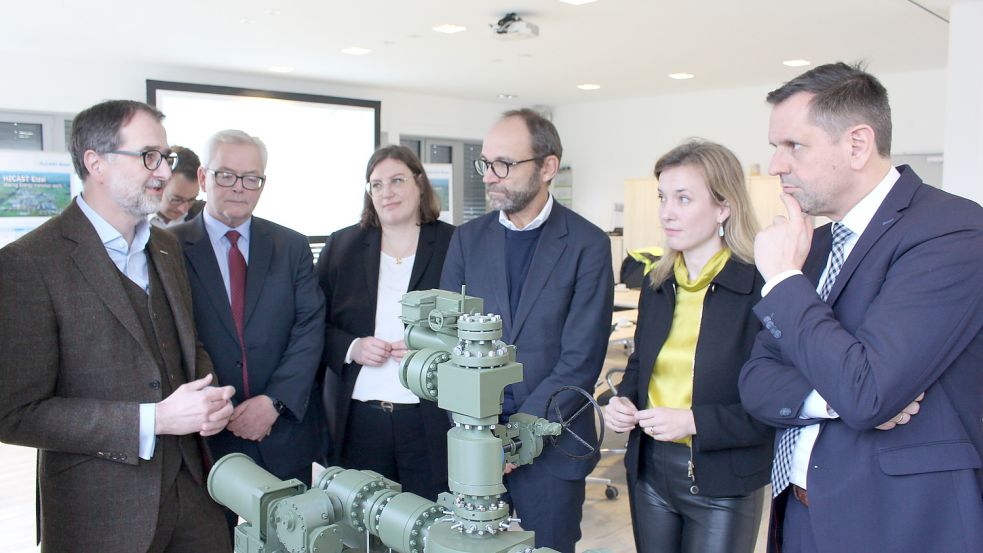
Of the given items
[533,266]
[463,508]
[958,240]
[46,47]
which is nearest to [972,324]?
[958,240]

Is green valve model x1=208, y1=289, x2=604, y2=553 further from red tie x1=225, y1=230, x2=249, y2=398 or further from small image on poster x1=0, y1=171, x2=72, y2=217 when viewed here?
small image on poster x1=0, y1=171, x2=72, y2=217

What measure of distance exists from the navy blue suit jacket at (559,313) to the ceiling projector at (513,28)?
433 centimetres

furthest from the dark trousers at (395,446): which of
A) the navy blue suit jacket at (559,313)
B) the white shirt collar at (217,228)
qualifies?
the white shirt collar at (217,228)

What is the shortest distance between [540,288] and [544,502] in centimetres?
61

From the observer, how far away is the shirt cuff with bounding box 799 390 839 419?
1.41 meters

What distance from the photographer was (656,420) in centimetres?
190

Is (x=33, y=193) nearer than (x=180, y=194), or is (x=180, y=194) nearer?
(x=180, y=194)

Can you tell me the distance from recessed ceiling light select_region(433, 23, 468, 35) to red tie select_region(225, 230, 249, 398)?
4.59m

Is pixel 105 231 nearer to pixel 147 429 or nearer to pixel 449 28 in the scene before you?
pixel 147 429

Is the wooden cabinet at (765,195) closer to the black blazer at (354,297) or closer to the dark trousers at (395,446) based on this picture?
the black blazer at (354,297)

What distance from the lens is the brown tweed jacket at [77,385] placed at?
1.71 metres

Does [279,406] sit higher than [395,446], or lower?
higher

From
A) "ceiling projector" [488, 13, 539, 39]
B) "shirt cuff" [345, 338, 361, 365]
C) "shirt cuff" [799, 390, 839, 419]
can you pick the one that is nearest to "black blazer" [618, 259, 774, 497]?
"shirt cuff" [799, 390, 839, 419]

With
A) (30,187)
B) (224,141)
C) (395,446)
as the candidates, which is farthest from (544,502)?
(30,187)
